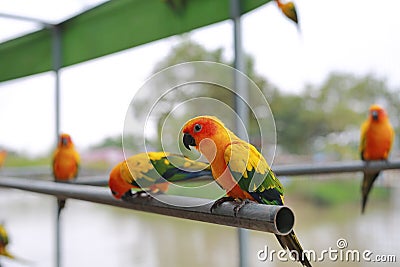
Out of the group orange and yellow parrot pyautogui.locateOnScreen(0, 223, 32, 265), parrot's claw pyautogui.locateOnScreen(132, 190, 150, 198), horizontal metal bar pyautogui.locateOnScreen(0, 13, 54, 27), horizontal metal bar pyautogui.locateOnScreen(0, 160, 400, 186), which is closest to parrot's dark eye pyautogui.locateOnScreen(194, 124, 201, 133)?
parrot's claw pyautogui.locateOnScreen(132, 190, 150, 198)

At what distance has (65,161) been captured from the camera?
1.60 m

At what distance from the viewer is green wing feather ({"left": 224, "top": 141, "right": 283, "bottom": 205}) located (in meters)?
0.63

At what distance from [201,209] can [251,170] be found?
0.31 ft

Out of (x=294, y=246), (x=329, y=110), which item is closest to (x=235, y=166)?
(x=294, y=246)

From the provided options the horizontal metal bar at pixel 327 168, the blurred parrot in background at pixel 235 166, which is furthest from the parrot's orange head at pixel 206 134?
the horizontal metal bar at pixel 327 168

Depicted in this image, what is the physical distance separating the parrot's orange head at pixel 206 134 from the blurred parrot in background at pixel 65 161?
1015 mm

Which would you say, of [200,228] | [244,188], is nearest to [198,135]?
[244,188]

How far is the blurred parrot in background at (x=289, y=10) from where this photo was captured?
1.03 meters

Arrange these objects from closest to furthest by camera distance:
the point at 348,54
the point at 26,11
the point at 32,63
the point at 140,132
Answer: the point at 140,132, the point at 26,11, the point at 32,63, the point at 348,54

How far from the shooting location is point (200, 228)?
2496 millimetres

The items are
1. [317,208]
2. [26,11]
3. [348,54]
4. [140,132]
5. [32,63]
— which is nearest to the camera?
[140,132]

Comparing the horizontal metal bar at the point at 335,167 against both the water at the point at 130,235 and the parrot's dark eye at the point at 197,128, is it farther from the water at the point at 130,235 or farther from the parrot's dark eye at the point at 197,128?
the water at the point at 130,235

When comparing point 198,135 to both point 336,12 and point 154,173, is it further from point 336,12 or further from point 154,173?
point 336,12

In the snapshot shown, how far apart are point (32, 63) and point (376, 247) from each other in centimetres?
165
